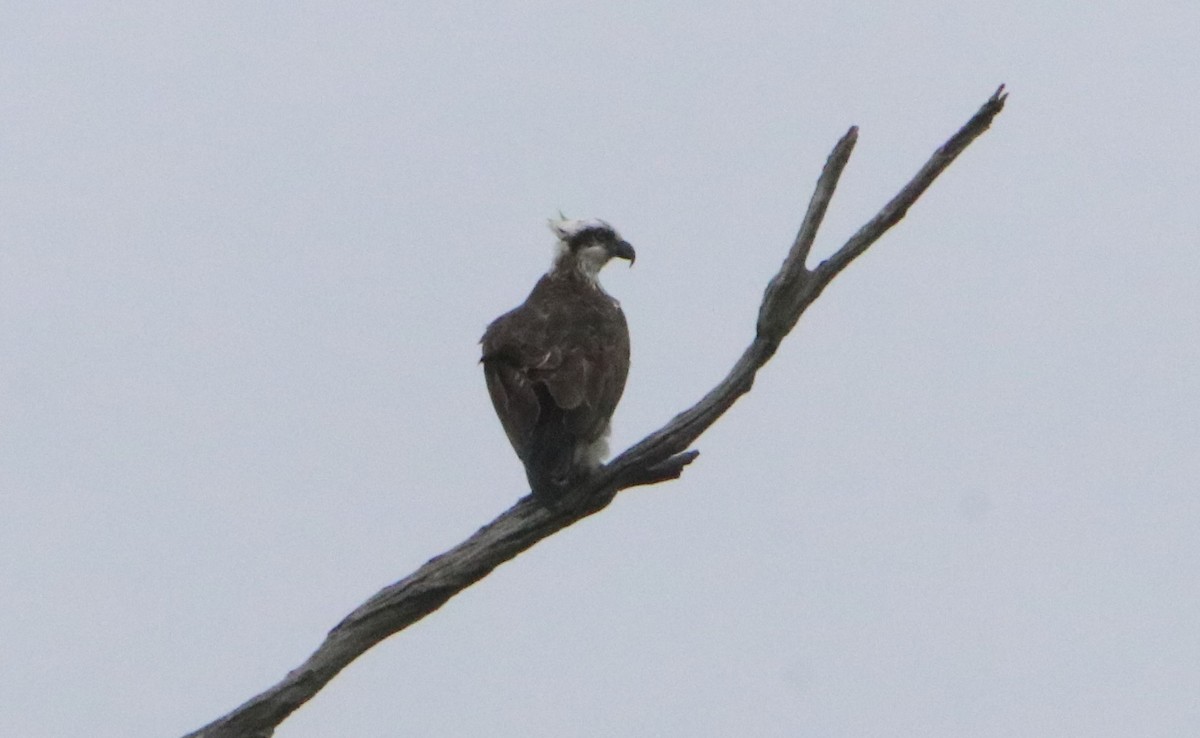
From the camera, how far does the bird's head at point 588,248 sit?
1054cm

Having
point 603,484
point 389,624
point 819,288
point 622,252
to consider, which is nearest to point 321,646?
point 389,624

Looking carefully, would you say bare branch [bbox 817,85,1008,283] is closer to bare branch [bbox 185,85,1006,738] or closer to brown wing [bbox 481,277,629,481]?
bare branch [bbox 185,85,1006,738]

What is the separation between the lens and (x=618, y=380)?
9.12 m

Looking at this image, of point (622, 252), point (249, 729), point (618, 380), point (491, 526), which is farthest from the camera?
point (622, 252)

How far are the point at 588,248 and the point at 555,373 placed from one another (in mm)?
1914

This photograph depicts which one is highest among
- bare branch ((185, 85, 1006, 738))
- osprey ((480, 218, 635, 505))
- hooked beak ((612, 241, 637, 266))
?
hooked beak ((612, 241, 637, 266))

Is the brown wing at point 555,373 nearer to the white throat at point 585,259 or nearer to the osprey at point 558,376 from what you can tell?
the osprey at point 558,376

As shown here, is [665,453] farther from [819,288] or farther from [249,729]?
[249,729]

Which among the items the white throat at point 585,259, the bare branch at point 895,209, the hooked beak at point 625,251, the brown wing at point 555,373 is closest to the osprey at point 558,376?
the brown wing at point 555,373

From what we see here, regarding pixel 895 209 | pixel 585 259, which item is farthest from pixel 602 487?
pixel 585 259

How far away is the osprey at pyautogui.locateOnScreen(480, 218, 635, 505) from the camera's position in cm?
841

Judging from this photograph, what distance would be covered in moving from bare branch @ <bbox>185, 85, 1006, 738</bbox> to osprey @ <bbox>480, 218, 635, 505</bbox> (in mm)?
270

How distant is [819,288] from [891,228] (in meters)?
0.38

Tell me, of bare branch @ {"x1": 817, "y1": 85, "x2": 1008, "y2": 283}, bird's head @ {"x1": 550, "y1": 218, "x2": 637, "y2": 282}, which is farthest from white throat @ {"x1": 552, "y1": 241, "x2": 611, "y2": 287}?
Answer: bare branch @ {"x1": 817, "y1": 85, "x2": 1008, "y2": 283}
